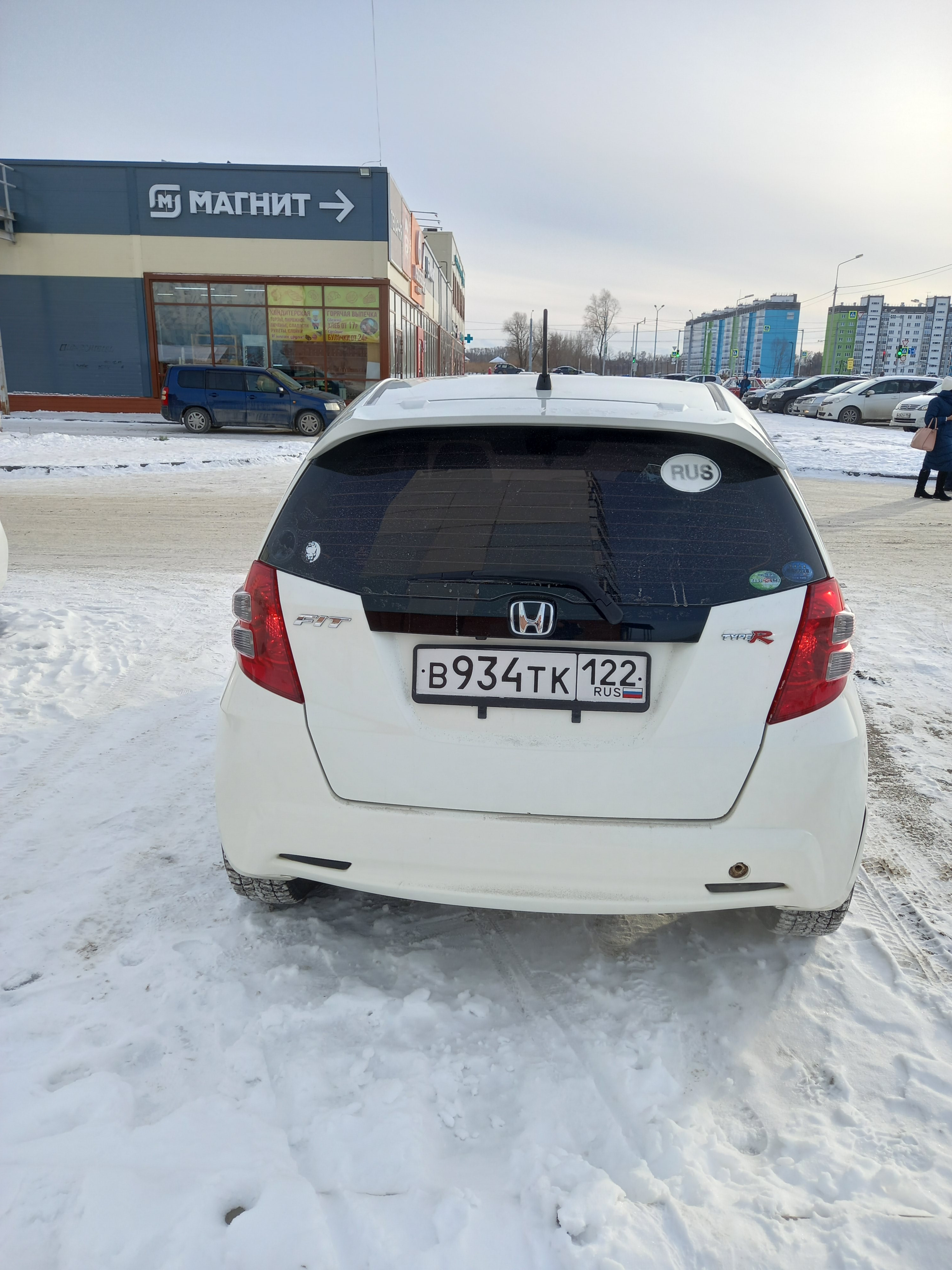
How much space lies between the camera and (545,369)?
2.74 metres

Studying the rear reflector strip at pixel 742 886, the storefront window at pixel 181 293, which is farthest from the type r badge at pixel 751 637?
the storefront window at pixel 181 293

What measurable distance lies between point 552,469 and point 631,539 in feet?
0.97

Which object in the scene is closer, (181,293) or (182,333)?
(181,293)

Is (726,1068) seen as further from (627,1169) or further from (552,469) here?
(552,469)

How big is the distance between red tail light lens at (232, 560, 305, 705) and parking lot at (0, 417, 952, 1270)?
90 cm

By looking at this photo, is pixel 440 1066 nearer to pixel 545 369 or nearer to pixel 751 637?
pixel 751 637

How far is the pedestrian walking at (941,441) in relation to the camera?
12773 mm

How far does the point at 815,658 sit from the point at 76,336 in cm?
3036

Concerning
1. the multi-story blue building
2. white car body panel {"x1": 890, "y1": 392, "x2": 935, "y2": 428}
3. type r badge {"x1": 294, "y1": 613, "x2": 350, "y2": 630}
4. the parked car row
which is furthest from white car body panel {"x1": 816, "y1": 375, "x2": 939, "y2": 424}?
the multi-story blue building

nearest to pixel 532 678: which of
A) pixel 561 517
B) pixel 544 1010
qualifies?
pixel 561 517

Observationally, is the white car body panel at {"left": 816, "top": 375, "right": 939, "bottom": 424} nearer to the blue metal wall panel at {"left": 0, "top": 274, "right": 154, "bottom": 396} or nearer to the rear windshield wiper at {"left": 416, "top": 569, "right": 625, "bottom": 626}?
the blue metal wall panel at {"left": 0, "top": 274, "right": 154, "bottom": 396}

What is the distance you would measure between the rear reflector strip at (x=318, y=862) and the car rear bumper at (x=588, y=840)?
0.01 m

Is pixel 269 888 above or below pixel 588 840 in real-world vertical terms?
below

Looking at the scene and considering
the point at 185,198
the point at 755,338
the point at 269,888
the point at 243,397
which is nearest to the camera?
the point at 269,888
